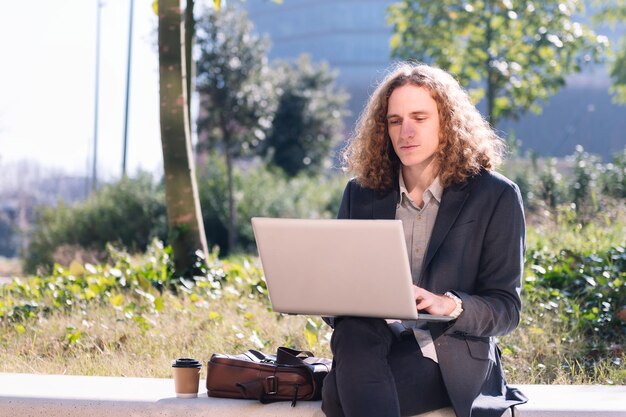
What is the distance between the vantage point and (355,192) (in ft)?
11.1

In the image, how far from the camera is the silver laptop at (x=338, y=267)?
262 cm

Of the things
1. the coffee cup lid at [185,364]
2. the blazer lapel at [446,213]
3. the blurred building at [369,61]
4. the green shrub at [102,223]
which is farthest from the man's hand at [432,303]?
the blurred building at [369,61]

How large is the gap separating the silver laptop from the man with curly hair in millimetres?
146

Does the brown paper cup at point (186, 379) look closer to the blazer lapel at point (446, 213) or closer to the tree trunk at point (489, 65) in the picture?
the blazer lapel at point (446, 213)

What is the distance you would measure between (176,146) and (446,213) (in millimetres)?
3952

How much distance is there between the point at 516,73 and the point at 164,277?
30.2 feet

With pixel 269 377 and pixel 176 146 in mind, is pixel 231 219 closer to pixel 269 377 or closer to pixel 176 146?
pixel 176 146

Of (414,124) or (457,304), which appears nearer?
(457,304)

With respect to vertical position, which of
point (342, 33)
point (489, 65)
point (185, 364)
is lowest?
point (185, 364)

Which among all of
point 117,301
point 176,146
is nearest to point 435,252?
point 117,301

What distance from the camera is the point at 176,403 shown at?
11.0 ft

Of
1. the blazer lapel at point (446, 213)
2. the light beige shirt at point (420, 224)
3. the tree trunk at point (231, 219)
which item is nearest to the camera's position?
the blazer lapel at point (446, 213)

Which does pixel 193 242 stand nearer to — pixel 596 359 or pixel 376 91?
pixel 596 359

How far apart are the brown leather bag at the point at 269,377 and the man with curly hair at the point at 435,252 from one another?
0.90 ft
